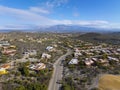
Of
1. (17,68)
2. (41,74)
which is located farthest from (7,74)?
(41,74)

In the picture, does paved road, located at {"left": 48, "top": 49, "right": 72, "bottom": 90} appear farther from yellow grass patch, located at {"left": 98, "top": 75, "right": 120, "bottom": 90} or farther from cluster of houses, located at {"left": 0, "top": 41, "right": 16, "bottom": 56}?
cluster of houses, located at {"left": 0, "top": 41, "right": 16, "bottom": 56}

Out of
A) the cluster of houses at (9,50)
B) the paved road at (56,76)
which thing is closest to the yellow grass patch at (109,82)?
the paved road at (56,76)

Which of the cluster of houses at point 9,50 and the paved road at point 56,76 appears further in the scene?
the cluster of houses at point 9,50

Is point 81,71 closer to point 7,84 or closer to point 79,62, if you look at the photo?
point 79,62

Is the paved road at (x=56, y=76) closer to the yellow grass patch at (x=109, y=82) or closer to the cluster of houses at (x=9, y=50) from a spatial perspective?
the yellow grass patch at (x=109, y=82)

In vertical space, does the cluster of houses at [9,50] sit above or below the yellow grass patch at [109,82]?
above

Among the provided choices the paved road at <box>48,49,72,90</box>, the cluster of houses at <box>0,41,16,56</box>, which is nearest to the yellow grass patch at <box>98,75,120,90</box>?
the paved road at <box>48,49,72,90</box>

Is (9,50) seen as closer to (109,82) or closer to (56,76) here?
(56,76)

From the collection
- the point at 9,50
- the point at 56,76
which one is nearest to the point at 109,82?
the point at 56,76
